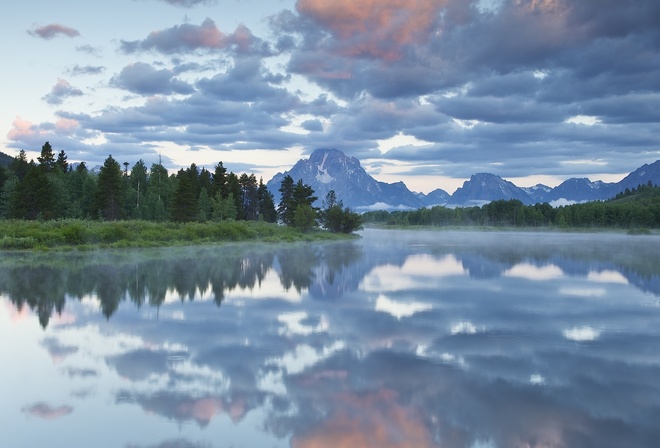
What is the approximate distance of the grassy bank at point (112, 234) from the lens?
47531 millimetres

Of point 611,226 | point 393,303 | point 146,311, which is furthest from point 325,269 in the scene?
point 611,226

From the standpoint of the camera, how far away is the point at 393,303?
2211 cm

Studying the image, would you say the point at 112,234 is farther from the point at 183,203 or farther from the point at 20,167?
the point at 20,167

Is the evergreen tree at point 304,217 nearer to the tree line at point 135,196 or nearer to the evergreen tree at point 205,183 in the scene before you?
the tree line at point 135,196

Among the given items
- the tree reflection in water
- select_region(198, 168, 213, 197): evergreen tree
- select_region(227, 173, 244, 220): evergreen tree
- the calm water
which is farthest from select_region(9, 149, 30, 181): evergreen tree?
the calm water

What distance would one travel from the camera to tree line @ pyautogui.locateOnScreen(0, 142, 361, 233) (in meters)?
67.2

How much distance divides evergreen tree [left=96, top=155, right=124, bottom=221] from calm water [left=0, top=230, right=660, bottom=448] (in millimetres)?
52760

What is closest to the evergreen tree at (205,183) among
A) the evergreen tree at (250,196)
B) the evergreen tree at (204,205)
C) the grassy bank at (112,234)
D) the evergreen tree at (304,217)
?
the evergreen tree at (204,205)

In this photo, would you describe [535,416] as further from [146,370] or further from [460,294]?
[460,294]

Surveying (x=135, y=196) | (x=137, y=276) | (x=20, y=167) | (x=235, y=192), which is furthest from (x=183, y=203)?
(x=137, y=276)

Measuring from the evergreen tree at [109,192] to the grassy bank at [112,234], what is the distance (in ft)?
47.9

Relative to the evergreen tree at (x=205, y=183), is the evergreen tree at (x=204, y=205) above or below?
below

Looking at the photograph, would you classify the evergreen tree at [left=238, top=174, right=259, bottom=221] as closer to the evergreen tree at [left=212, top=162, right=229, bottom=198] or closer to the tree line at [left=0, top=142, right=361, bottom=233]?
the tree line at [left=0, top=142, right=361, bottom=233]

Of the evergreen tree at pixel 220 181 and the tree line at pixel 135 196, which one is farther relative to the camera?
Result: the evergreen tree at pixel 220 181
